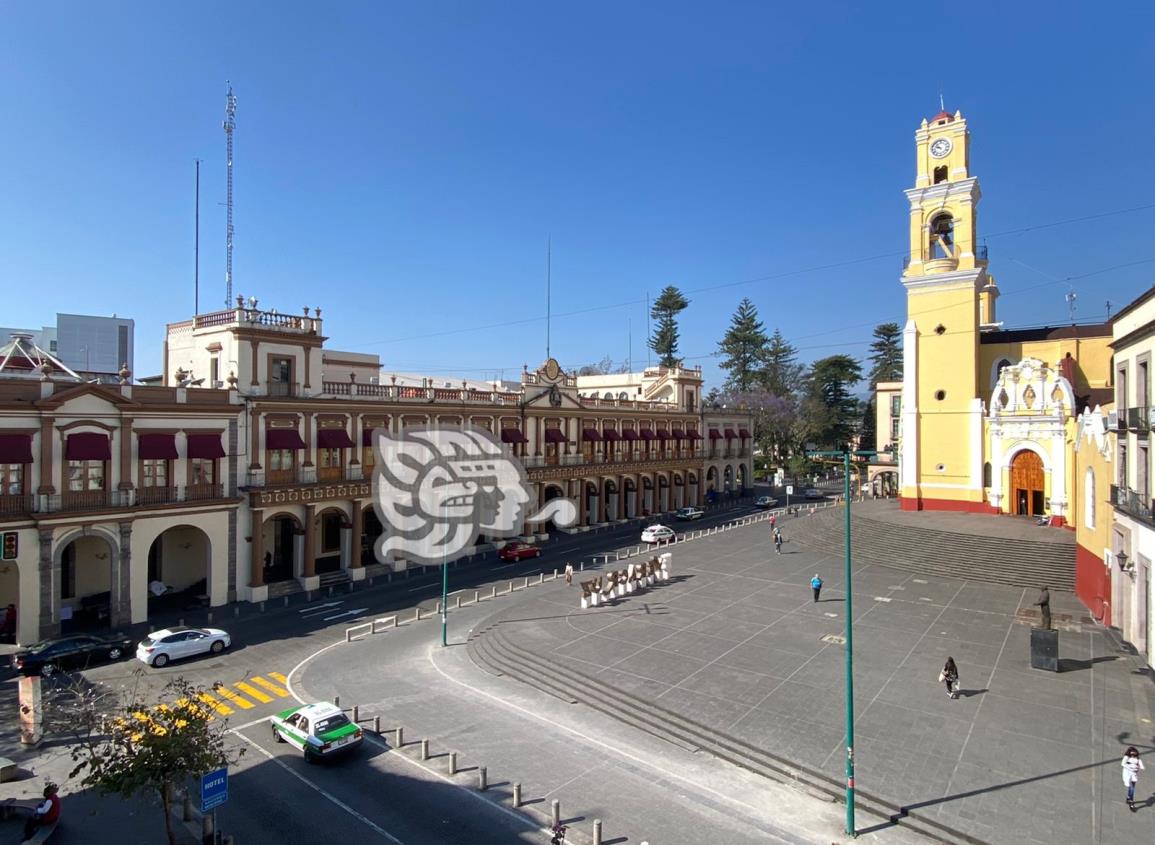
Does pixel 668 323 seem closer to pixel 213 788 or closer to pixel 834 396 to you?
pixel 834 396

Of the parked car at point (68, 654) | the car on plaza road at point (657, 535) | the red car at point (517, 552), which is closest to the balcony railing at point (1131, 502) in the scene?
the car on plaza road at point (657, 535)

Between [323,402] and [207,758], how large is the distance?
25450mm

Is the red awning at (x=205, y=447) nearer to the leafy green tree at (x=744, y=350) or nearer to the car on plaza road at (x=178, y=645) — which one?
the car on plaza road at (x=178, y=645)

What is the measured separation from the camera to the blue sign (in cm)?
1154

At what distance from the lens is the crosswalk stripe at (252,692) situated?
20467 mm

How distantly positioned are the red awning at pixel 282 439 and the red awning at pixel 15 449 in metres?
9.28

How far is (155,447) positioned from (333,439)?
27.8 ft

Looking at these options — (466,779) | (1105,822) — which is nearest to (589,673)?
(466,779)

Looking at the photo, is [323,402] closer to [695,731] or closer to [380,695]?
[380,695]

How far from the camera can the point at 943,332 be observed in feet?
139

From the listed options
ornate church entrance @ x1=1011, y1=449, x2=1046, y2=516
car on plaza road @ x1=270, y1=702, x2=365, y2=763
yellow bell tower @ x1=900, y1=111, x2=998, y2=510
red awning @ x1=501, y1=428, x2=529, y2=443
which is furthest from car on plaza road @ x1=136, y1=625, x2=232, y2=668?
ornate church entrance @ x1=1011, y1=449, x2=1046, y2=516

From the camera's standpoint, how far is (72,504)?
26.5m

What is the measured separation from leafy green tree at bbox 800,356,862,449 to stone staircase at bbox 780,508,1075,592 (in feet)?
180

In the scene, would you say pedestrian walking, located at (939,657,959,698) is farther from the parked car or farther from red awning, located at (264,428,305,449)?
red awning, located at (264,428,305,449)
